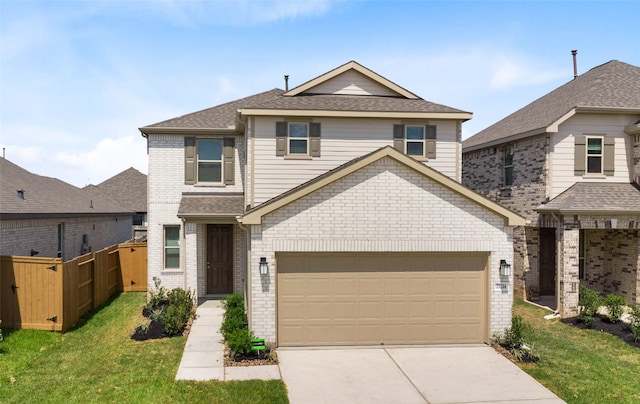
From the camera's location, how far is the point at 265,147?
1419 cm

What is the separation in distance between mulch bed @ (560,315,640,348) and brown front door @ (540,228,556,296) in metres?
3.32

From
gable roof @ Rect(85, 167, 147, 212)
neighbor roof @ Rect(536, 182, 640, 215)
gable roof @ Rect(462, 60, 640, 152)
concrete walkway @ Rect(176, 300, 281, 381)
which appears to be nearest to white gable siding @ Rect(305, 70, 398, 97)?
gable roof @ Rect(462, 60, 640, 152)

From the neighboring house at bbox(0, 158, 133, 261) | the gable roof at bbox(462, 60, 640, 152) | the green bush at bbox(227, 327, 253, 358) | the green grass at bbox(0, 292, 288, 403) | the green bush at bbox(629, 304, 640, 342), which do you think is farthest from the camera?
the gable roof at bbox(462, 60, 640, 152)

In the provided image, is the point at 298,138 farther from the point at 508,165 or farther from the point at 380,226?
the point at 508,165

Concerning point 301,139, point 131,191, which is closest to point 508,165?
point 301,139

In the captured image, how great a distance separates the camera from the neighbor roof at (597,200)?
1437cm

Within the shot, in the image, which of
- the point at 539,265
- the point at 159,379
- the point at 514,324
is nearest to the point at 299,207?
the point at 159,379

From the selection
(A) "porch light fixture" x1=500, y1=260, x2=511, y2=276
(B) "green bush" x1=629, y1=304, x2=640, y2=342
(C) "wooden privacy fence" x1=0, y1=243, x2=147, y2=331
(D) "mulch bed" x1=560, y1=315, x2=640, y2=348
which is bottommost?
(D) "mulch bed" x1=560, y1=315, x2=640, y2=348

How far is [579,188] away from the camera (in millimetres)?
15391

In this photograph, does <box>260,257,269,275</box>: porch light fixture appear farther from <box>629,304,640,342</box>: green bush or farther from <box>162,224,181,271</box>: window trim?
<box>629,304,640,342</box>: green bush

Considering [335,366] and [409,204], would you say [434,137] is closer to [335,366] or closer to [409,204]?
[409,204]

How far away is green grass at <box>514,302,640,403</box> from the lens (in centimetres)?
862

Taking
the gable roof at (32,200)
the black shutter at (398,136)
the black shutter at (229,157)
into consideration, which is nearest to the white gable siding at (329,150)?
the black shutter at (398,136)

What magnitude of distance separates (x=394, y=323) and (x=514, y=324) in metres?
2.86
